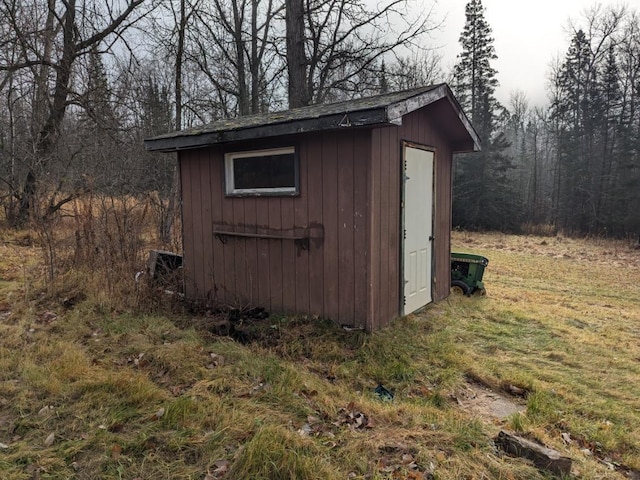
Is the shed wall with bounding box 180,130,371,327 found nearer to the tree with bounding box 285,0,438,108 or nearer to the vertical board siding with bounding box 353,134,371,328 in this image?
the vertical board siding with bounding box 353,134,371,328

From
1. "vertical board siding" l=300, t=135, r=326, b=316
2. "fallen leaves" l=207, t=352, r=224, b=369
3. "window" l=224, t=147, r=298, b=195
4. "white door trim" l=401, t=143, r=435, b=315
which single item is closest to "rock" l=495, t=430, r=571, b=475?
"fallen leaves" l=207, t=352, r=224, b=369

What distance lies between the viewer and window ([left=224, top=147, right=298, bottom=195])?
472 centimetres

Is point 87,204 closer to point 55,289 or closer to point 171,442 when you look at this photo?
point 55,289

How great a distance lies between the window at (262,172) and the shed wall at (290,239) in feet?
0.31

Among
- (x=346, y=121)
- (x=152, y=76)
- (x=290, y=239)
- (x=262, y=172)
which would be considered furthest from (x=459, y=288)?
(x=152, y=76)

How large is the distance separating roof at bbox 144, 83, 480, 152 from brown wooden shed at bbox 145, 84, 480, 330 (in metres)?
0.01

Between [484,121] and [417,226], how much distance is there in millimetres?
19838

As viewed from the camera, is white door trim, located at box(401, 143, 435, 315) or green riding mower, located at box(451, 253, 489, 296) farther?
green riding mower, located at box(451, 253, 489, 296)

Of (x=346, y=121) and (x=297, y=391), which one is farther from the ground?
(x=346, y=121)

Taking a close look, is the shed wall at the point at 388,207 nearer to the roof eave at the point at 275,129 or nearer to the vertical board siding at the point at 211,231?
the roof eave at the point at 275,129

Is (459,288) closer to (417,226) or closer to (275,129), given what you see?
(417,226)

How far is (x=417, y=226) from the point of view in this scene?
528 centimetres

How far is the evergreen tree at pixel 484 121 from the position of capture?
22.1 m

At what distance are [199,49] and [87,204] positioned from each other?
821cm
